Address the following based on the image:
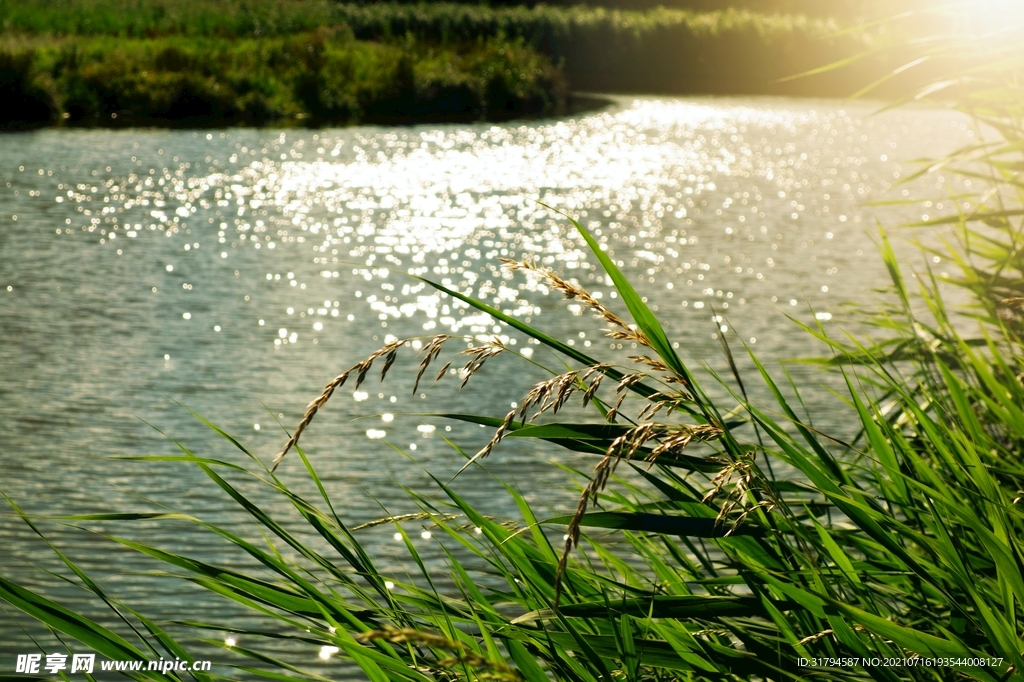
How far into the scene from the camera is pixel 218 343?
6.67 meters

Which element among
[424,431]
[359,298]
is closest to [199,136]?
[359,298]

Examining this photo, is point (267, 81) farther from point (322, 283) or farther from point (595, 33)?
point (595, 33)

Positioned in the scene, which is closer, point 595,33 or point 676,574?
point 676,574

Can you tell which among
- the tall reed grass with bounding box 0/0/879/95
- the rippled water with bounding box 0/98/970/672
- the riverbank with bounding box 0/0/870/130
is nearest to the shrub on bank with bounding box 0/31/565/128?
the riverbank with bounding box 0/0/870/130

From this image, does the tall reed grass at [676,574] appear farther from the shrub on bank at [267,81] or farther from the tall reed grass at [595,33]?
the tall reed grass at [595,33]

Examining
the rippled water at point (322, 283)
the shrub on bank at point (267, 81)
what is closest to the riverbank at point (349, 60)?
the shrub on bank at point (267, 81)

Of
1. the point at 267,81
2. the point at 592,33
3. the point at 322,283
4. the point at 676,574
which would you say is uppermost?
the point at 592,33

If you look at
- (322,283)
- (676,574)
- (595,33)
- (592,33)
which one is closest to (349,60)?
(592,33)

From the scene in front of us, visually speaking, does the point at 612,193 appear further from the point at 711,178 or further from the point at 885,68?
the point at 885,68

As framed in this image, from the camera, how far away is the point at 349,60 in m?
23.0

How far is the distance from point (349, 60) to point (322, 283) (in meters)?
15.5

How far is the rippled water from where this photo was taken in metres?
4.59

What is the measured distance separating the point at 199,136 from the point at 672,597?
16.9 metres

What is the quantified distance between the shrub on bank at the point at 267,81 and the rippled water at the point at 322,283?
6.17ft
